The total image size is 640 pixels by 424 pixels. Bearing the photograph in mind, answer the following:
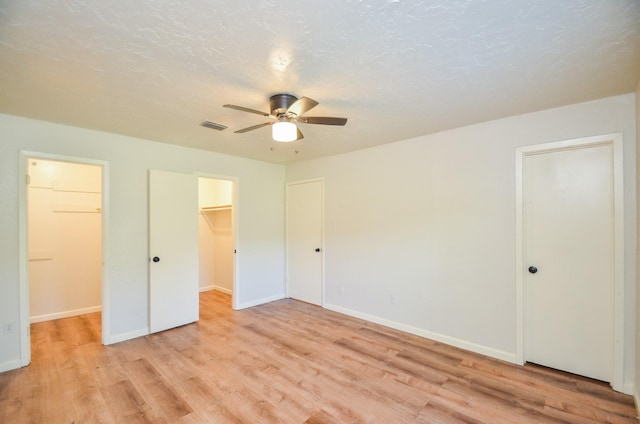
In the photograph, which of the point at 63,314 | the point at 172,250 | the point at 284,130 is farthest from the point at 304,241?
the point at 63,314

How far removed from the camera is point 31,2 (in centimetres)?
136

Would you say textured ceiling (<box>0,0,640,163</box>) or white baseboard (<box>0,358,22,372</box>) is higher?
textured ceiling (<box>0,0,640,163</box>)

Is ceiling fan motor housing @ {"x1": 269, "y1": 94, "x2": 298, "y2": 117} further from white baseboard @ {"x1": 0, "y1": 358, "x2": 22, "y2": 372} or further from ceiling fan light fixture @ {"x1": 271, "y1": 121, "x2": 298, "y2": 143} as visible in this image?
white baseboard @ {"x1": 0, "y1": 358, "x2": 22, "y2": 372}

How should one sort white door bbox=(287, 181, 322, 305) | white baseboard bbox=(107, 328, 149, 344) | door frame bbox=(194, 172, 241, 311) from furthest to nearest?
white door bbox=(287, 181, 322, 305) → door frame bbox=(194, 172, 241, 311) → white baseboard bbox=(107, 328, 149, 344)

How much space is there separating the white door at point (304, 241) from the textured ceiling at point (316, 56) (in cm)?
224

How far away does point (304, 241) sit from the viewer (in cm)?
502

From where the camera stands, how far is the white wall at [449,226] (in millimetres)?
2594

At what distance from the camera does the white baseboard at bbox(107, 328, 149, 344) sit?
335 centimetres

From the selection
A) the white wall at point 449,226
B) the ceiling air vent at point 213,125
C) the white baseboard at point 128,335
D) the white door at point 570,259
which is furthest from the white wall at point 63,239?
the white door at point 570,259

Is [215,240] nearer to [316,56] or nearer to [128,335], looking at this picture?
[128,335]

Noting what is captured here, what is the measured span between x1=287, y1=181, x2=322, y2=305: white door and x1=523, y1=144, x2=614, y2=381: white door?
288cm

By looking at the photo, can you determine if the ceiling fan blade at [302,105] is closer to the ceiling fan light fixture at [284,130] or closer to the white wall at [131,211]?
the ceiling fan light fixture at [284,130]

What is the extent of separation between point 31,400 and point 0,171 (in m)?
2.12

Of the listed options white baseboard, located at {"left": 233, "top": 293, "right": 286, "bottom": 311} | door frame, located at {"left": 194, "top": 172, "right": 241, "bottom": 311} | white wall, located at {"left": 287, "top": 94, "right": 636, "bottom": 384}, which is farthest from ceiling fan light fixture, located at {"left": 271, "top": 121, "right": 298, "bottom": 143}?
white baseboard, located at {"left": 233, "top": 293, "right": 286, "bottom": 311}
